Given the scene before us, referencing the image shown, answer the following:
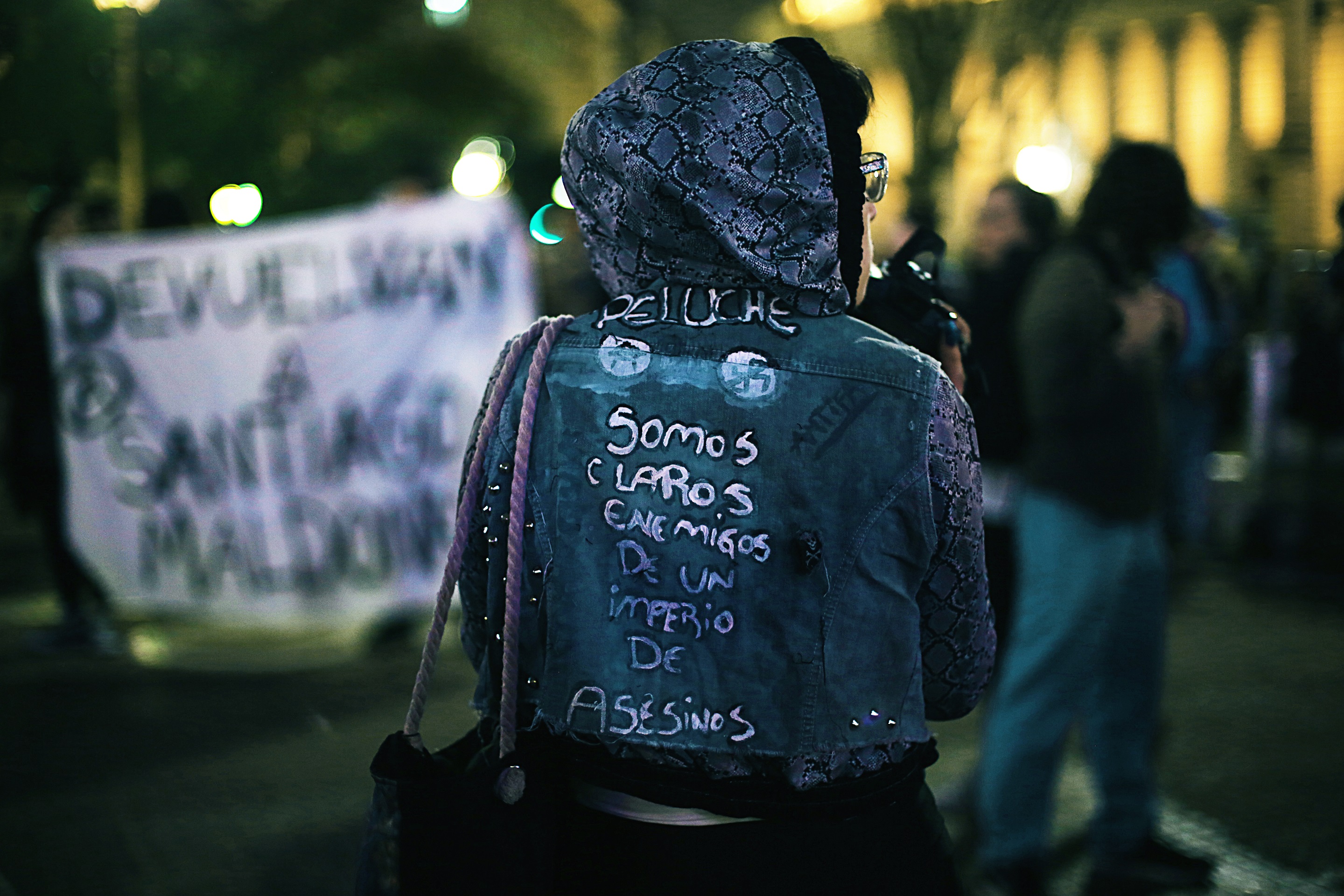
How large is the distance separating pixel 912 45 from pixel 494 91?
1204 cm

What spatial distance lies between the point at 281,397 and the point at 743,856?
177 inches

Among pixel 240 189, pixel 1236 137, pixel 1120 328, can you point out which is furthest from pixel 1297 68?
pixel 1236 137

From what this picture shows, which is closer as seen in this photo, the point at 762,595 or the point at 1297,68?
the point at 762,595

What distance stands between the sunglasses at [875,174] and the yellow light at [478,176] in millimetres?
18574

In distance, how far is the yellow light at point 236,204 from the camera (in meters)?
14.3

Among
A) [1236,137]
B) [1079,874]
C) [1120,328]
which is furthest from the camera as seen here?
[1236,137]

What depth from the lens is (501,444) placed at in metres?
1.61

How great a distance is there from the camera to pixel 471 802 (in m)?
1.49

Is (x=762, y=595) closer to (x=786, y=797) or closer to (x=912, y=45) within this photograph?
(x=786, y=797)

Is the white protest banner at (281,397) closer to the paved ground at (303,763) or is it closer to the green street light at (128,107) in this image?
the paved ground at (303,763)

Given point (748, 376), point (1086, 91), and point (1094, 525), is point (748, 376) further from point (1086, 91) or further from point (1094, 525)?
point (1086, 91)

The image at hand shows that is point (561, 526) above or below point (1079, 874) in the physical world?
above

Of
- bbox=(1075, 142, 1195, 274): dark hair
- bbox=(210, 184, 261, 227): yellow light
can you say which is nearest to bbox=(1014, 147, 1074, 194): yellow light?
bbox=(210, 184, 261, 227): yellow light

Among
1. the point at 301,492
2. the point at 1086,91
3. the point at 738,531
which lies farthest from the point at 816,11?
the point at 1086,91
